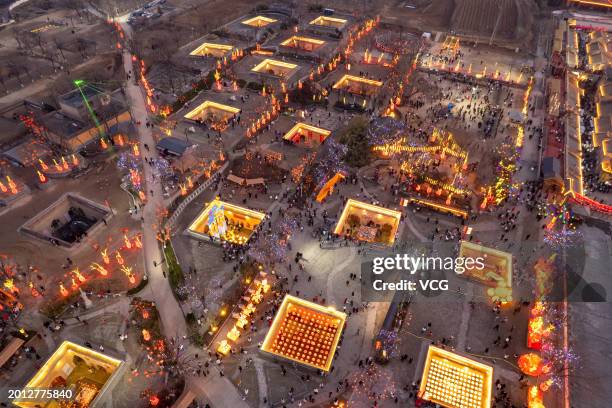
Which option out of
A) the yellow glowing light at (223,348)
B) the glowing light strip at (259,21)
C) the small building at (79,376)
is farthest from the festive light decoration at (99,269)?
the glowing light strip at (259,21)

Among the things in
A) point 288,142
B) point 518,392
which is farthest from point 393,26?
point 518,392

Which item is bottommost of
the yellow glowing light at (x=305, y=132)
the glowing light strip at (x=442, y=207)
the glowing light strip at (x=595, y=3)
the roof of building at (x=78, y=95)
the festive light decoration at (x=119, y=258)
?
the festive light decoration at (x=119, y=258)

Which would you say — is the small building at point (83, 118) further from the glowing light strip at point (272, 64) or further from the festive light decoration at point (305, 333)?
the festive light decoration at point (305, 333)

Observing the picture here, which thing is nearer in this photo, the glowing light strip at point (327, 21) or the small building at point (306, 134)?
the small building at point (306, 134)

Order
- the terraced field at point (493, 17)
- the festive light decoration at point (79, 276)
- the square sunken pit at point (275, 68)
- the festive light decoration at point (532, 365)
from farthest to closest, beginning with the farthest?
the terraced field at point (493, 17) → the square sunken pit at point (275, 68) → the festive light decoration at point (79, 276) → the festive light decoration at point (532, 365)

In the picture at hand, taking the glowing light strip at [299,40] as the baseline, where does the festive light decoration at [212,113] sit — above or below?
below

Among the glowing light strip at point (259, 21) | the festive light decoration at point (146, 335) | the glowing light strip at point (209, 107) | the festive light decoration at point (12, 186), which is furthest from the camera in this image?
the glowing light strip at point (259, 21)

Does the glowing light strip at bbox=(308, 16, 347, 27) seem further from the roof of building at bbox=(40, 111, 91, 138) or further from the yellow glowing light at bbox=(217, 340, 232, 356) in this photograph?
the yellow glowing light at bbox=(217, 340, 232, 356)
